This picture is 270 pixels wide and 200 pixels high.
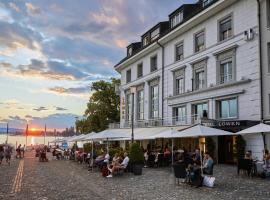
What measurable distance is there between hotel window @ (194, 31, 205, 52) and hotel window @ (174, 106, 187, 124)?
18.5ft

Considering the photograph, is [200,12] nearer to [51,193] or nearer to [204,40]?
[204,40]

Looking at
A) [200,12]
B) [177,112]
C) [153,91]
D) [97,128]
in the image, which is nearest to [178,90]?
[177,112]

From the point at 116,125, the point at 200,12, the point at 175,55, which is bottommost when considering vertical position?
the point at 116,125

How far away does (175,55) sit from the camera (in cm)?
3641

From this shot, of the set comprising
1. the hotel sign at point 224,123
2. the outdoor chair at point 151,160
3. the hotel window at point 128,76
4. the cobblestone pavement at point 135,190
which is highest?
the hotel window at point 128,76

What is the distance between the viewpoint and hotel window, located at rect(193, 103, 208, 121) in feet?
100.0

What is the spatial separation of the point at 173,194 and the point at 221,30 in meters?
19.3

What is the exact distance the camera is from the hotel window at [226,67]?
2758 cm

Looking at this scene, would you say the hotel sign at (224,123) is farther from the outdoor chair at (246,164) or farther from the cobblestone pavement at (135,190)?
the cobblestone pavement at (135,190)

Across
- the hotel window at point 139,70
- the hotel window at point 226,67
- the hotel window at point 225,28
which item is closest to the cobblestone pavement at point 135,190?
the hotel window at point 226,67

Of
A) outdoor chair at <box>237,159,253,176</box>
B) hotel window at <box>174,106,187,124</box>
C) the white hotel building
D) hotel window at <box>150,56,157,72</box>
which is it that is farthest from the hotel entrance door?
hotel window at <box>150,56,157,72</box>

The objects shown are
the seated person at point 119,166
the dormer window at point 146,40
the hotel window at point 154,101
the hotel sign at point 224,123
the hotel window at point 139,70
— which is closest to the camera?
the seated person at point 119,166

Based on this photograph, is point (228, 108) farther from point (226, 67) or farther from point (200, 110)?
point (200, 110)

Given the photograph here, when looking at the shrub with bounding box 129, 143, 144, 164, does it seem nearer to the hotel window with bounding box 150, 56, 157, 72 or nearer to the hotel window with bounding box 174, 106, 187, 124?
the hotel window with bounding box 174, 106, 187, 124
